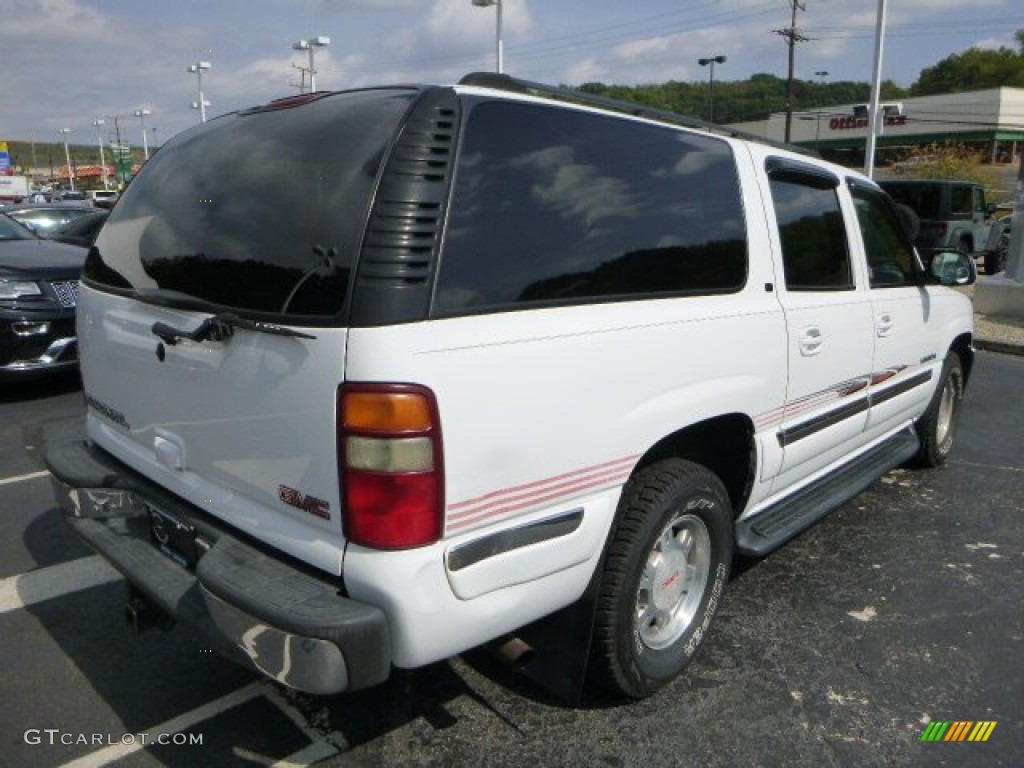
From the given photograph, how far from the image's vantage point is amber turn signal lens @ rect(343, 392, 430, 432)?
1868mm

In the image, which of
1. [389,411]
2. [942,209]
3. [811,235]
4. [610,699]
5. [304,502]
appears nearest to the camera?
[389,411]

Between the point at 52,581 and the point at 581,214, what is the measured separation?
2892 mm

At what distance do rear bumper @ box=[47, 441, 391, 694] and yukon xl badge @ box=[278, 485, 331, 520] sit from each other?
0.17 metres

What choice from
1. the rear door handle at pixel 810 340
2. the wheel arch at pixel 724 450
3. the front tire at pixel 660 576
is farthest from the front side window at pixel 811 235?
Result: the front tire at pixel 660 576

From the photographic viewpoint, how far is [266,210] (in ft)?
7.30

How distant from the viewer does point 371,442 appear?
1.90 m

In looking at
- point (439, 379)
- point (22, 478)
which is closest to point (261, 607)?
point (439, 379)

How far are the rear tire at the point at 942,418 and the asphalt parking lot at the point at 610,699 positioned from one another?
3.70 feet

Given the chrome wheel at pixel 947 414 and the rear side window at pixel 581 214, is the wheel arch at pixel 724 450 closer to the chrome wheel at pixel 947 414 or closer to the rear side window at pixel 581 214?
the rear side window at pixel 581 214

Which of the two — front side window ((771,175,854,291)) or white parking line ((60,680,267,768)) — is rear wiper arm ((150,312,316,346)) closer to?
white parking line ((60,680,267,768))

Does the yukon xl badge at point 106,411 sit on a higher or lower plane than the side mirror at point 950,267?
lower

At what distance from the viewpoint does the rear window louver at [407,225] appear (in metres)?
1.89

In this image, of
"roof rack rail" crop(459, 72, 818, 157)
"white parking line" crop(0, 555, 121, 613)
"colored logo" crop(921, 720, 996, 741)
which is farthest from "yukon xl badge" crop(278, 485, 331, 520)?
"colored logo" crop(921, 720, 996, 741)

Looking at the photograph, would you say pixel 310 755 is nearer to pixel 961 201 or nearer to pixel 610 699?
pixel 610 699
